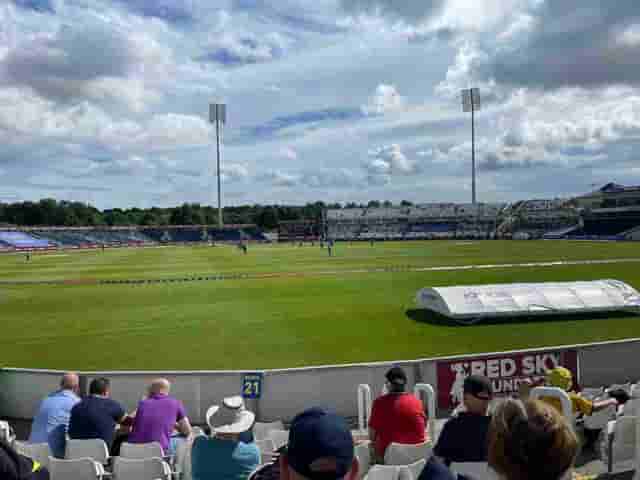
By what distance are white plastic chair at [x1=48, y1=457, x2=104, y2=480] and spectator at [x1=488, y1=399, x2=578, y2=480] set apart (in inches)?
186

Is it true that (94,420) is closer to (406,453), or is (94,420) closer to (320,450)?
(406,453)

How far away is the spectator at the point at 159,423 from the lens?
6.65 m

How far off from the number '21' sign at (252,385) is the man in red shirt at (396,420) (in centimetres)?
409

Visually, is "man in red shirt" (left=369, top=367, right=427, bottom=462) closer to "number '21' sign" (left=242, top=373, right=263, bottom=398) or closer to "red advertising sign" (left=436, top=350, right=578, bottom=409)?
"number '21' sign" (left=242, top=373, right=263, bottom=398)

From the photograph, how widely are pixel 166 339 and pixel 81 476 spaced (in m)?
12.7

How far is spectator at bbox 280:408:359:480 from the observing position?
2176 mm

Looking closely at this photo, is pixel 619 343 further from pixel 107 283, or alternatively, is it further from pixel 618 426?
pixel 107 283

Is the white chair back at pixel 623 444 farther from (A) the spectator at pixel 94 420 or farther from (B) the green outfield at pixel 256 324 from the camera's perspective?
(B) the green outfield at pixel 256 324

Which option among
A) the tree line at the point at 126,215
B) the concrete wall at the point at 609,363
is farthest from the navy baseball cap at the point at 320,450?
the tree line at the point at 126,215

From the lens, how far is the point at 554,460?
2.09 m

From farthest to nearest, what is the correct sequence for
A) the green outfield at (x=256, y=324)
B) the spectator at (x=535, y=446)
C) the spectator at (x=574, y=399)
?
the green outfield at (x=256, y=324) → the spectator at (x=574, y=399) → the spectator at (x=535, y=446)

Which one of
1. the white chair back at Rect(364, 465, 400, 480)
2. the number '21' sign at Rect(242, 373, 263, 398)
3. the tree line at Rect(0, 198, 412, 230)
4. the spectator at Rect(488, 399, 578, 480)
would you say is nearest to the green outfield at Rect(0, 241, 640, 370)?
the number '21' sign at Rect(242, 373, 263, 398)

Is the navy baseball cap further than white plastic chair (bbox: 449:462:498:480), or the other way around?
white plastic chair (bbox: 449:462:498:480)

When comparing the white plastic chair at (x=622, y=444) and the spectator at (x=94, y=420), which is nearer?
the white plastic chair at (x=622, y=444)
